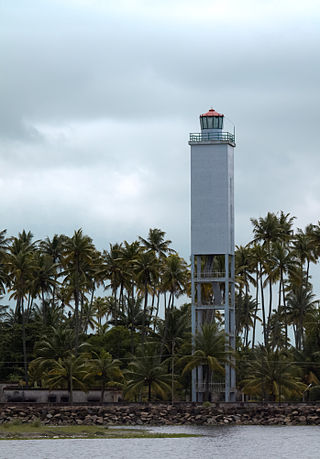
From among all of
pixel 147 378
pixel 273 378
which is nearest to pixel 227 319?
pixel 273 378

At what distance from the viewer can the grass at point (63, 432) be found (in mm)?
91438

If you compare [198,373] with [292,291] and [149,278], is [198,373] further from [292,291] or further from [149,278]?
[292,291]

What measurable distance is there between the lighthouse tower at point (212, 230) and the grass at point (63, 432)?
22181 millimetres

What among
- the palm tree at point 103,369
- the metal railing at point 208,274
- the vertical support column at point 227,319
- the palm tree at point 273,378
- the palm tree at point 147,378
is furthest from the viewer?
the metal railing at point 208,274

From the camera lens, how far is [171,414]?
110 m

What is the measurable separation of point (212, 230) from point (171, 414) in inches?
839

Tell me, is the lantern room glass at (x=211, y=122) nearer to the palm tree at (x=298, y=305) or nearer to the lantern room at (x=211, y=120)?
the lantern room at (x=211, y=120)

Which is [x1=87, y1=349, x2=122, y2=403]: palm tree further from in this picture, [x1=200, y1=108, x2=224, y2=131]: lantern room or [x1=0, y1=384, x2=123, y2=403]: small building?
[x1=200, y1=108, x2=224, y2=131]: lantern room

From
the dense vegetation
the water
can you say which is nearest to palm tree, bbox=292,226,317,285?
the dense vegetation

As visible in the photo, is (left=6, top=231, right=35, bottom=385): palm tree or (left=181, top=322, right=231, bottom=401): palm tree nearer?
(left=181, top=322, right=231, bottom=401): palm tree

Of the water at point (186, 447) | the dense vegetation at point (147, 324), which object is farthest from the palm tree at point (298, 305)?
the water at point (186, 447)

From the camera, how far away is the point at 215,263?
128 m

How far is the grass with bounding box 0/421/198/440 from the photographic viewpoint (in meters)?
91.4

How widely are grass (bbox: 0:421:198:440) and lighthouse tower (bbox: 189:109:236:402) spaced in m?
22.2
